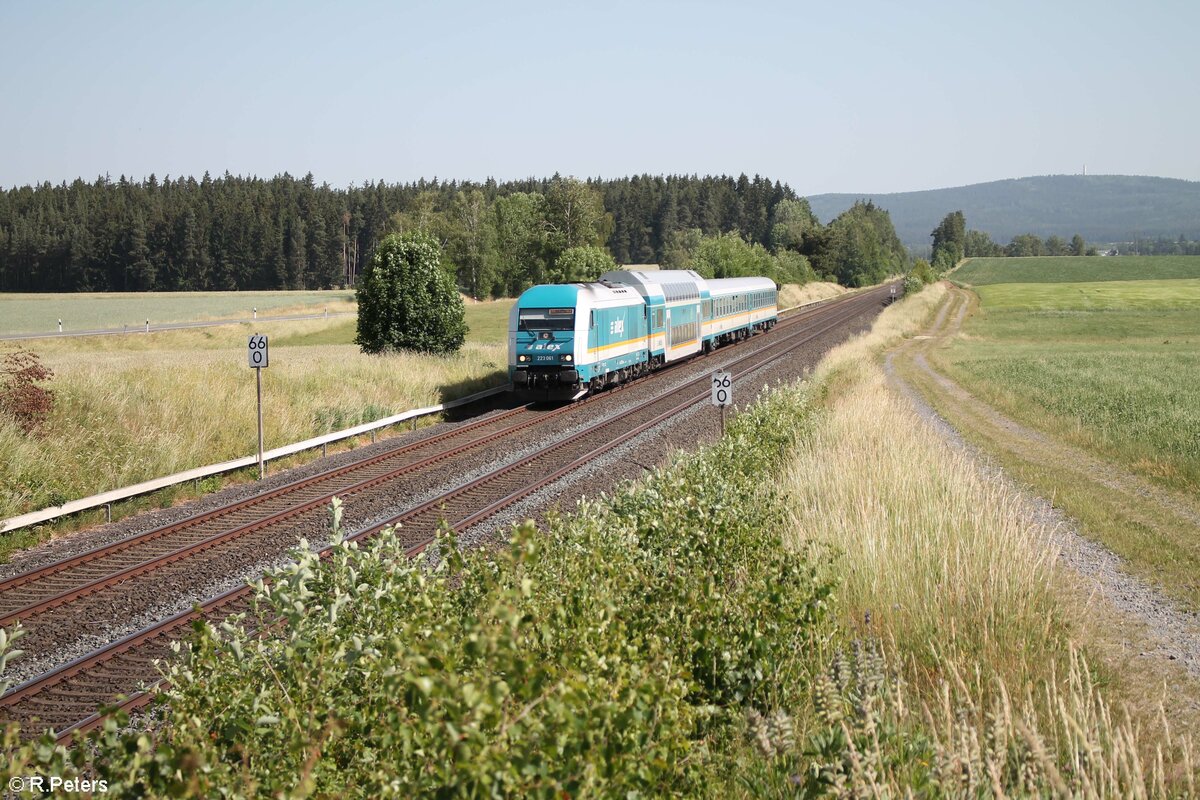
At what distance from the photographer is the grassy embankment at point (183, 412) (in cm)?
1550

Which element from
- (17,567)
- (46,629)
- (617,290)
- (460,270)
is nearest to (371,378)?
(617,290)

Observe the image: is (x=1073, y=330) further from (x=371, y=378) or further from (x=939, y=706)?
(x=939, y=706)

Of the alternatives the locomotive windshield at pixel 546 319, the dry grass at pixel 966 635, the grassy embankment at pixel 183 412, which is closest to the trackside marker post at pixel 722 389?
the dry grass at pixel 966 635

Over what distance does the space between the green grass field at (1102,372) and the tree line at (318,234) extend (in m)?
26.9

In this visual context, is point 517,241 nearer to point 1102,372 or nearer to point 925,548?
point 1102,372

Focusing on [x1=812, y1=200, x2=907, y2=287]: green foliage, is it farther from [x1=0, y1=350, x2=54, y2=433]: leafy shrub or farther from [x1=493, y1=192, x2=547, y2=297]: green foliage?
[x1=0, y1=350, x2=54, y2=433]: leafy shrub

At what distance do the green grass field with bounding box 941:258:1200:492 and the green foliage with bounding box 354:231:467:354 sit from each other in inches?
659

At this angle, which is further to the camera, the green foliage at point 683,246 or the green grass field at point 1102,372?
the green foliage at point 683,246

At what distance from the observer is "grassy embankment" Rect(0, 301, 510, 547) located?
15500 millimetres

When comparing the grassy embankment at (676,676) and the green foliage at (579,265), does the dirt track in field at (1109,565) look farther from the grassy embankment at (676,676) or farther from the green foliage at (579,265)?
the green foliage at (579,265)

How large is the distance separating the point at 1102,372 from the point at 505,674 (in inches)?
1488

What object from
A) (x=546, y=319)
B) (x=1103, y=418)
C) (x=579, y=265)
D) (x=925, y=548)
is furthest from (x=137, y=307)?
(x=925, y=548)

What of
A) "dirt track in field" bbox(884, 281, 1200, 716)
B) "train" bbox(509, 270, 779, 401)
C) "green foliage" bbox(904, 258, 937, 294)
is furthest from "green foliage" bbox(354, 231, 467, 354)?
"green foliage" bbox(904, 258, 937, 294)

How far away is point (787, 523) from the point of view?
911 centimetres
